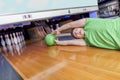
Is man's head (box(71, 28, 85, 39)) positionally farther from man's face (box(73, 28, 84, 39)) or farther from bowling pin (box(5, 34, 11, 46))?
bowling pin (box(5, 34, 11, 46))

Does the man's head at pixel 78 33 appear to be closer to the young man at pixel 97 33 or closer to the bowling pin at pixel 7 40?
the young man at pixel 97 33

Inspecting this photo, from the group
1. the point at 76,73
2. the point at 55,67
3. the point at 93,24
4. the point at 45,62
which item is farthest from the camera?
the point at 93,24

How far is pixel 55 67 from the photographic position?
2.80 feet

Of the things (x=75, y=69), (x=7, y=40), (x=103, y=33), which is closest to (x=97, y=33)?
(x=103, y=33)

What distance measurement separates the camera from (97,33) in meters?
1.14

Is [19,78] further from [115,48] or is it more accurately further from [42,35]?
[42,35]

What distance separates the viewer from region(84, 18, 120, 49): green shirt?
101 centimetres

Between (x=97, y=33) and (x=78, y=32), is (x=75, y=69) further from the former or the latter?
(x=78, y=32)

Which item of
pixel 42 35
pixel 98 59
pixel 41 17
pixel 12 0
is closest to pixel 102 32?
pixel 98 59

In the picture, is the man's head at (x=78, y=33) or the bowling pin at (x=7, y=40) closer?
the man's head at (x=78, y=33)

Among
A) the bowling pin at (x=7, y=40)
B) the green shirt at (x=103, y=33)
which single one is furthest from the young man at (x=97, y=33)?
the bowling pin at (x=7, y=40)

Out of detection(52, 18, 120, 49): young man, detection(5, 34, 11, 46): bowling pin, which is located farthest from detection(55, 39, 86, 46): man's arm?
detection(5, 34, 11, 46): bowling pin

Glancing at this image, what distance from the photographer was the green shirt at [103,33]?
39.9 inches

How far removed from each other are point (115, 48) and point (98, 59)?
0.22m
